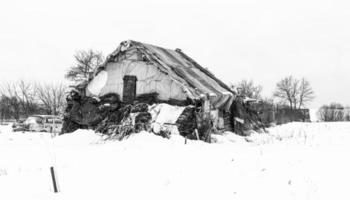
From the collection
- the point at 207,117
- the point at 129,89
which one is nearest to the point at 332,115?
the point at 207,117

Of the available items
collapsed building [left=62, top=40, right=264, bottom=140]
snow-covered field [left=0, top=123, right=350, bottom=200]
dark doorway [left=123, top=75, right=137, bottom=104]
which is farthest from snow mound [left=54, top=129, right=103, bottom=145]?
snow-covered field [left=0, top=123, right=350, bottom=200]

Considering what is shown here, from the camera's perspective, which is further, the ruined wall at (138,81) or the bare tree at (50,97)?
the bare tree at (50,97)

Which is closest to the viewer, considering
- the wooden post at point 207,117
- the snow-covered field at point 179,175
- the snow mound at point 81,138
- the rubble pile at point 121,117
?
Answer: the snow-covered field at point 179,175

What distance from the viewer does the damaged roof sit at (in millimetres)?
14562

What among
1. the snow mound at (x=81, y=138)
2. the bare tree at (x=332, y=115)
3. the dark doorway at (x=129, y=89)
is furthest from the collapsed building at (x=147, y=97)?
the bare tree at (x=332, y=115)

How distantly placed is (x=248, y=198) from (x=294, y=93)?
186ft

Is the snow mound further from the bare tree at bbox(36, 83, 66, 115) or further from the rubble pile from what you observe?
the bare tree at bbox(36, 83, 66, 115)

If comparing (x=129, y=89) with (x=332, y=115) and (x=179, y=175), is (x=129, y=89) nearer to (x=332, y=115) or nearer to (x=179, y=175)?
(x=179, y=175)

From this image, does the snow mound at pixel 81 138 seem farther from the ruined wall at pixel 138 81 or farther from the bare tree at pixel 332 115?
the bare tree at pixel 332 115

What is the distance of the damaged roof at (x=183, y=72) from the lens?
14.6 metres

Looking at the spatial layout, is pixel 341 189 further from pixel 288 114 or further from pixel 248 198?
pixel 288 114

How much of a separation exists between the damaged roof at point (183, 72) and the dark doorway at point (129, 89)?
3.46 feet

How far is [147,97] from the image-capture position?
1487 centimetres

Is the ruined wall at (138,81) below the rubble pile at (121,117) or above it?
above
